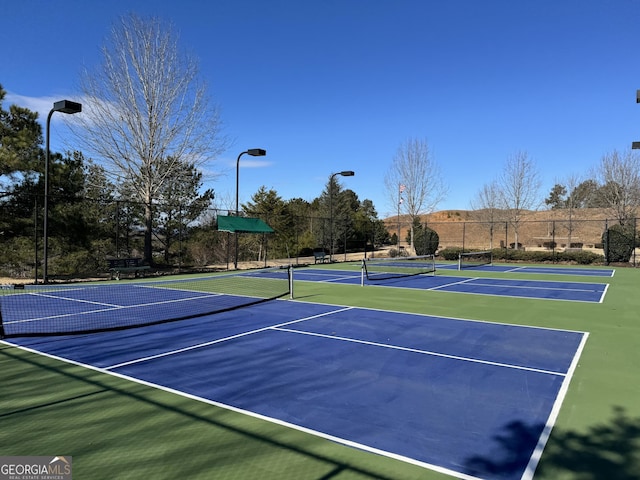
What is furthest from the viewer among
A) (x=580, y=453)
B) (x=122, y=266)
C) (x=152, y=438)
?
(x=122, y=266)

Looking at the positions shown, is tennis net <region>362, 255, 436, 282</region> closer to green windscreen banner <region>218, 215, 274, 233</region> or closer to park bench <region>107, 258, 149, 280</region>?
green windscreen banner <region>218, 215, 274, 233</region>

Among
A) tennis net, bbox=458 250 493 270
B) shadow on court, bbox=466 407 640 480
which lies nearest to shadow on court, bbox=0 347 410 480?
shadow on court, bbox=466 407 640 480

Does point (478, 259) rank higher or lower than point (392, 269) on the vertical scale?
higher

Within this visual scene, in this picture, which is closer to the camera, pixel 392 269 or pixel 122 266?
pixel 122 266

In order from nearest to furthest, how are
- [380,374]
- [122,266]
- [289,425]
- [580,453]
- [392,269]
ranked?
[580,453] → [289,425] → [380,374] → [122,266] → [392,269]

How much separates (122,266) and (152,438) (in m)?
15.2

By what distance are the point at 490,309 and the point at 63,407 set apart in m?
9.43

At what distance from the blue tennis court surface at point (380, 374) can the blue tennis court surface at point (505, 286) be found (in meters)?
5.59

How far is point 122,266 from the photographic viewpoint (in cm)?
1727

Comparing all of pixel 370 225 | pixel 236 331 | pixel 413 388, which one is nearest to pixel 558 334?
pixel 413 388

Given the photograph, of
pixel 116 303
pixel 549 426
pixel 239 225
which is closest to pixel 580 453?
pixel 549 426

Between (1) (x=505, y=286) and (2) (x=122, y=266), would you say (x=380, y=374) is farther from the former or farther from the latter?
(2) (x=122, y=266)

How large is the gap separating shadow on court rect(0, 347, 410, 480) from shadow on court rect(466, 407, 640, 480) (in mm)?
837

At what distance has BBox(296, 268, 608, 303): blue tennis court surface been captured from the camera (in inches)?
526
